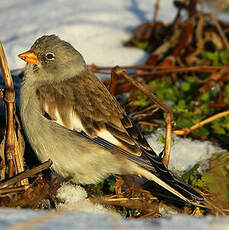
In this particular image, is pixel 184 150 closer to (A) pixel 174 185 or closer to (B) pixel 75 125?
(A) pixel 174 185

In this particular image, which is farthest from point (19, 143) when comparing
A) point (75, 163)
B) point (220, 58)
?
point (220, 58)

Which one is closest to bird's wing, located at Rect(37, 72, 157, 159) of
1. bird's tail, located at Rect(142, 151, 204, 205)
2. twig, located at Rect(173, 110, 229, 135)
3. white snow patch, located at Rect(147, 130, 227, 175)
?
bird's tail, located at Rect(142, 151, 204, 205)

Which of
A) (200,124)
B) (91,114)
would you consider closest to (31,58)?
(91,114)

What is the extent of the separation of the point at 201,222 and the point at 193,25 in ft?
11.4

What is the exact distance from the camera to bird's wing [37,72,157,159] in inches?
123

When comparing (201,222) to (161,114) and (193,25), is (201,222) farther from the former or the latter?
(193,25)

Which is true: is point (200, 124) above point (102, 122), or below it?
below

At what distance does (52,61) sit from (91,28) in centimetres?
200

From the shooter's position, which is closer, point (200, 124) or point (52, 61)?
point (52, 61)

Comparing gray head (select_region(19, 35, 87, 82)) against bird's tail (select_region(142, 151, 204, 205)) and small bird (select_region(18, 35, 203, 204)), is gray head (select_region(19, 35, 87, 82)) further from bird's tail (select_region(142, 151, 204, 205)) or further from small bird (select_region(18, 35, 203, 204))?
bird's tail (select_region(142, 151, 204, 205))

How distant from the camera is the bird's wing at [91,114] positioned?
312cm

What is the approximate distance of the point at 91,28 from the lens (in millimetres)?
5512

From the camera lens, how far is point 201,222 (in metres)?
2.10

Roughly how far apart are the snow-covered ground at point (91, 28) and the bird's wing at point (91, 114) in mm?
427
